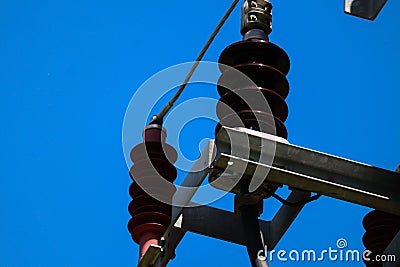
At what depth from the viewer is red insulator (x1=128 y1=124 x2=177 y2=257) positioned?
10.2 meters

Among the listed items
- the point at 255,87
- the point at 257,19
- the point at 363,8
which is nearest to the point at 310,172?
the point at 255,87

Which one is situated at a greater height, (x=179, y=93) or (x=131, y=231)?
(x=179, y=93)

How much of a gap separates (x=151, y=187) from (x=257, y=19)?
1.95 m

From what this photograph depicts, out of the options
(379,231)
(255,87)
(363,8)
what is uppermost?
(363,8)

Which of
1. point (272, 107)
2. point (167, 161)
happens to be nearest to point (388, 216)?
point (272, 107)

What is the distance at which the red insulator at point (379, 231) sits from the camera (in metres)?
10.1

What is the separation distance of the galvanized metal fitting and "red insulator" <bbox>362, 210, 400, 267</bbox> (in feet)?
6.75

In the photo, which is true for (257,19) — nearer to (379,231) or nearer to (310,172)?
(310,172)

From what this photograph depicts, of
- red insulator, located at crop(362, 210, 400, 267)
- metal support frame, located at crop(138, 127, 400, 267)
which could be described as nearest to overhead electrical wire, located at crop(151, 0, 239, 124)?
metal support frame, located at crop(138, 127, 400, 267)

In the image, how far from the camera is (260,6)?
1047cm

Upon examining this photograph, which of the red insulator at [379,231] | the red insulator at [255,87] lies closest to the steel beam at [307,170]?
the red insulator at [255,87]

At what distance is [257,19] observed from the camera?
34.0 ft

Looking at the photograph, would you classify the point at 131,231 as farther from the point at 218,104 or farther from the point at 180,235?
the point at 218,104

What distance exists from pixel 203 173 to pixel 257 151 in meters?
0.63
